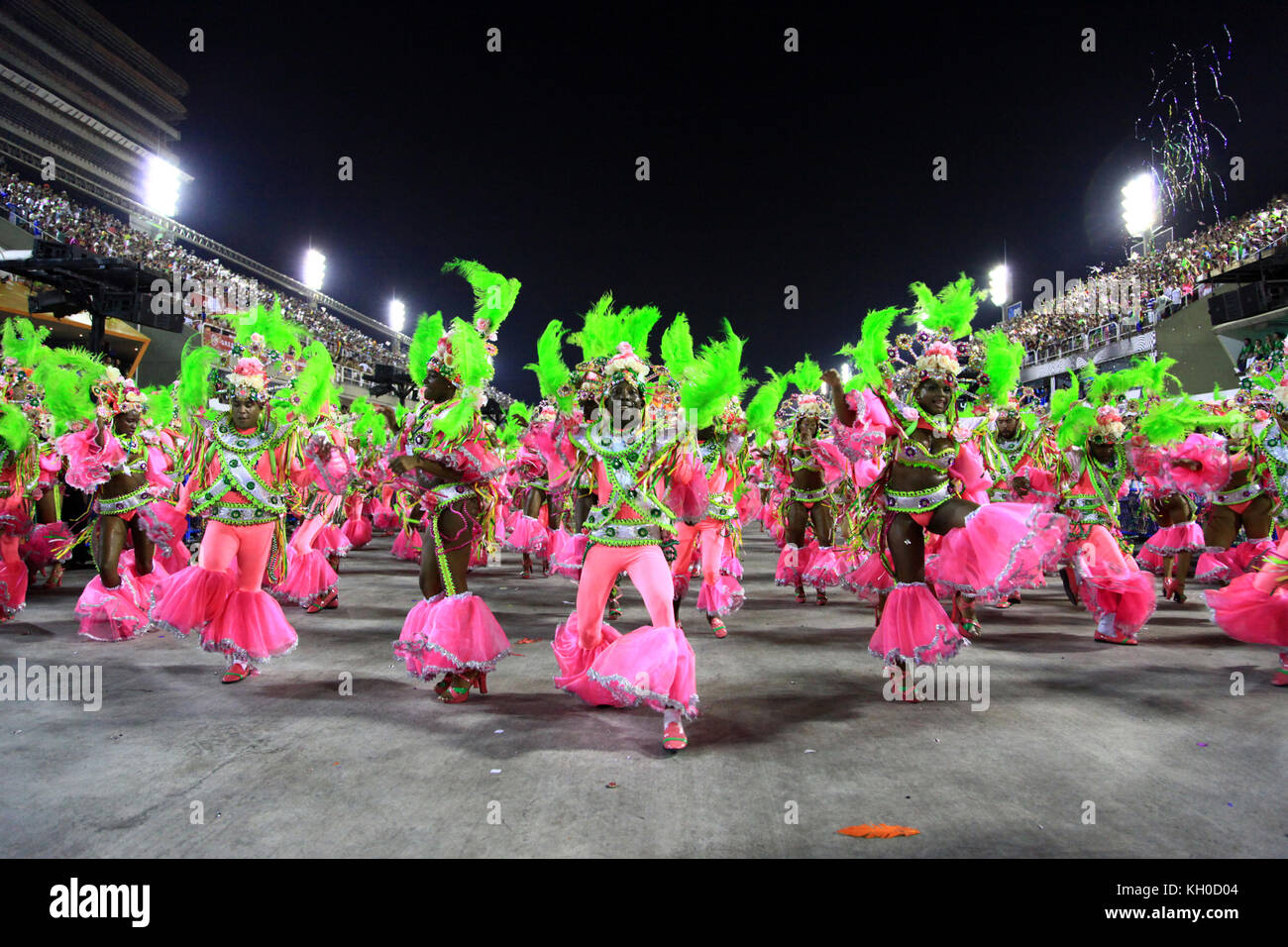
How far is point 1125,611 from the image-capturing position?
6094 millimetres

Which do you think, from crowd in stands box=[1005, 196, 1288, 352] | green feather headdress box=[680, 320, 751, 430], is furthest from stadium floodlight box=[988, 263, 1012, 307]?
green feather headdress box=[680, 320, 751, 430]

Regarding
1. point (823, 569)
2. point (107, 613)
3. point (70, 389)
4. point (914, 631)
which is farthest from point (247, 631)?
point (823, 569)

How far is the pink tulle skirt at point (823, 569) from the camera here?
8.65m

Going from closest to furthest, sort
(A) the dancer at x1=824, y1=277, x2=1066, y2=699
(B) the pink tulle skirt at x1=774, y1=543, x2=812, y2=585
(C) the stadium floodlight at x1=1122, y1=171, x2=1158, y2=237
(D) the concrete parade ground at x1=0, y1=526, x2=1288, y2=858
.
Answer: (D) the concrete parade ground at x1=0, y1=526, x2=1288, y2=858 → (A) the dancer at x1=824, y1=277, x2=1066, y2=699 → (B) the pink tulle skirt at x1=774, y1=543, x2=812, y2=585 → (C) the stadium floodlight at x1=1122, y1=171, x2=1158, y2=237

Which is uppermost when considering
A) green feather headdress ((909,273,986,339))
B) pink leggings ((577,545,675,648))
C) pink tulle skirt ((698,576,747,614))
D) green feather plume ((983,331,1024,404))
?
green feather headdress ((909,273,986,339))

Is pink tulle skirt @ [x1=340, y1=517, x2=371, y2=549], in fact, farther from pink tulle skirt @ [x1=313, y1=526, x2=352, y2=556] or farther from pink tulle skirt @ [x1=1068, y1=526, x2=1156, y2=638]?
pink tulle skirt @ [x1=1068, y1=526, x2=1156, y2=638]

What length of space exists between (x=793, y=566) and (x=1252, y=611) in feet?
15.6

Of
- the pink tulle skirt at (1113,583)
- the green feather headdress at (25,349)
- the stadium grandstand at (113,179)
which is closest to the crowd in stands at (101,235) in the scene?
the stadium grandstand at (113,179)

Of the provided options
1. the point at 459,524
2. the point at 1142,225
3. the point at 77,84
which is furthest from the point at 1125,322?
the point at 77,84

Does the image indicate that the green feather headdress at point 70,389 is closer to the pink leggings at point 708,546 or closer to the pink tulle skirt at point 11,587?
the pink tulle skirt at point 11,587

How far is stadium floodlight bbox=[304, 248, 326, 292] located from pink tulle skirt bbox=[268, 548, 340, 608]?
4004cm

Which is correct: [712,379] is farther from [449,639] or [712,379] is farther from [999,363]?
[999,363]

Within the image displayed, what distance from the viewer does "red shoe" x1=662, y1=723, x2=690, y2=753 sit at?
11.9 ft
